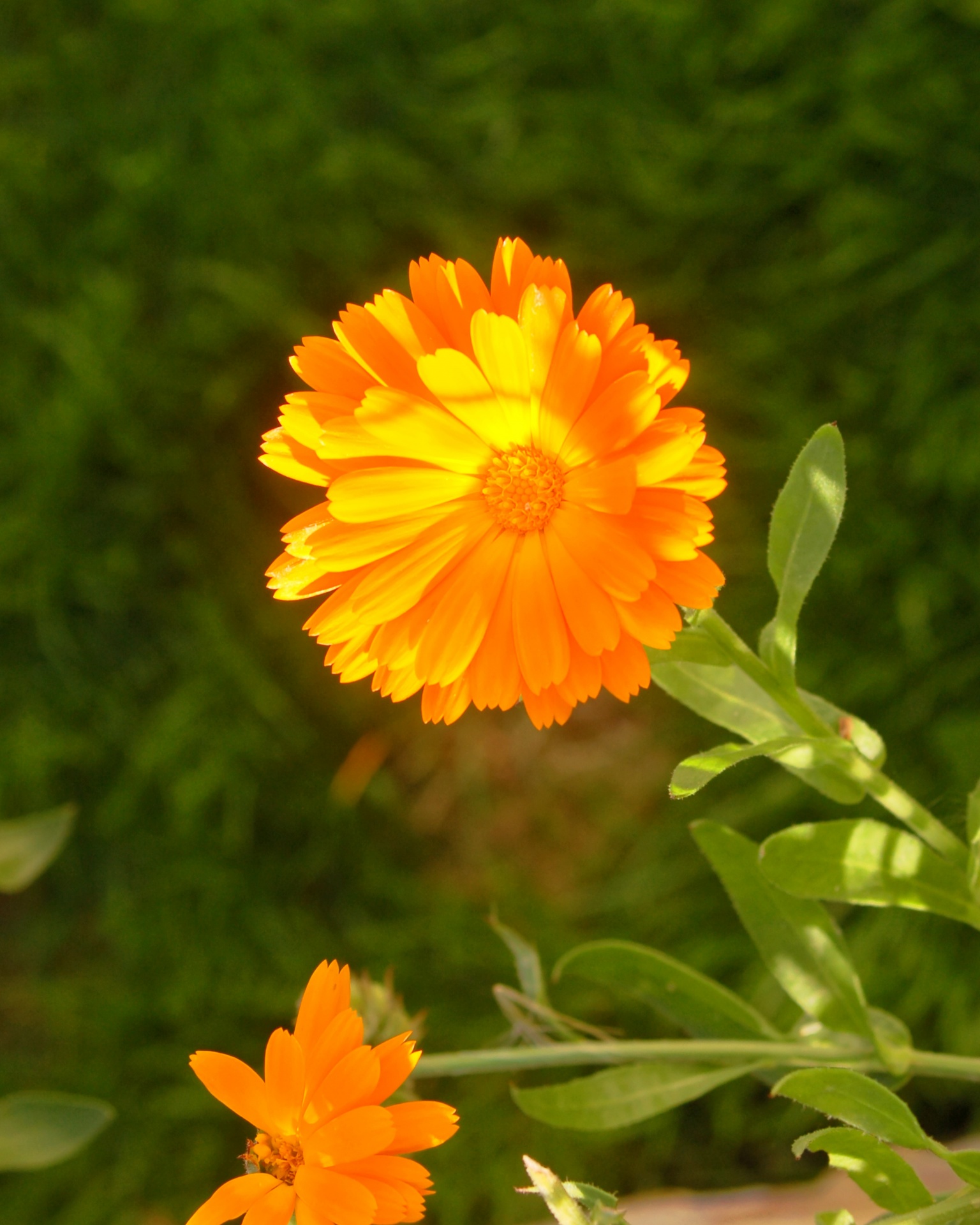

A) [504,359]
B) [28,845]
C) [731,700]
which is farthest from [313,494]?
[504,359]

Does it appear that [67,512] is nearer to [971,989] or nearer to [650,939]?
[650,939]

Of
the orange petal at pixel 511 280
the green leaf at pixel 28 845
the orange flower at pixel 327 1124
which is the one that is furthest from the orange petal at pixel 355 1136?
the green leaf at pixel 28 845

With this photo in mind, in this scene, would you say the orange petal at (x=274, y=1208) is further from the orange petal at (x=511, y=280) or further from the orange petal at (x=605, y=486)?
the orange petal at (x=511, y=280)

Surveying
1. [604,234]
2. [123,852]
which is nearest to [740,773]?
[604,234]

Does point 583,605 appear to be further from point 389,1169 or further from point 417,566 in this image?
point 389,1169

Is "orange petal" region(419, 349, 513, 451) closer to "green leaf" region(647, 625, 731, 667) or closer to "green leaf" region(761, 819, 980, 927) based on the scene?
"green leaf" region(647, 625, 731, 667)

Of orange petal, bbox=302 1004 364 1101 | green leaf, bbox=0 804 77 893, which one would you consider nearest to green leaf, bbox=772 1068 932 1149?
orange petal, bbox=302 1004 364 1101

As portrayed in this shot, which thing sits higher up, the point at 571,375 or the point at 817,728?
the point at 571,375
